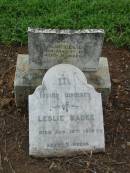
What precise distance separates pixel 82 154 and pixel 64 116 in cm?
45

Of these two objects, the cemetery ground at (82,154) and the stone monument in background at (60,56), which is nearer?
the cemetery ground at (82,154)

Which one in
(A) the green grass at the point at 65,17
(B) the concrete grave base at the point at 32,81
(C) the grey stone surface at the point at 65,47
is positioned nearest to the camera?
(C) the grey stone surface at the point at 65,47

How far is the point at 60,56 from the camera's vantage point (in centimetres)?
559

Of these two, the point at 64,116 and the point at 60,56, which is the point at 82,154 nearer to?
the point at 64,116

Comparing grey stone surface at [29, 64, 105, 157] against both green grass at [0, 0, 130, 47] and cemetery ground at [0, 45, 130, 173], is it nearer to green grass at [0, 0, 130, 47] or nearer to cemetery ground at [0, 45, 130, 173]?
cemetery ground at [0, 45, 130, 173]

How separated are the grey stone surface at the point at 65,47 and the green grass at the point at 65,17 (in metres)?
1.55

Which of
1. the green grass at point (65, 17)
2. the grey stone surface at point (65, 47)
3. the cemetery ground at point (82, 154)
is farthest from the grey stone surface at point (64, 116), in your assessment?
the green grass at point (65, 17)

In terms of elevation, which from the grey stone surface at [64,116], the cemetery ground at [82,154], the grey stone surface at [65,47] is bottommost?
the cemetery ground at [82,154]

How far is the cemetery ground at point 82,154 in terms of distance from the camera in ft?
16.8

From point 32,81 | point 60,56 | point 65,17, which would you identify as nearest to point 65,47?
point 60,56

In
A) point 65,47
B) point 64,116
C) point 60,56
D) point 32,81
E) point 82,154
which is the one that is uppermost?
point 65,47

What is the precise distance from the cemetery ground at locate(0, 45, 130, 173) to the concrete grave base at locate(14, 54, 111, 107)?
21cm

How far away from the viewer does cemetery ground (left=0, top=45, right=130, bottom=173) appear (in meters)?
5.13

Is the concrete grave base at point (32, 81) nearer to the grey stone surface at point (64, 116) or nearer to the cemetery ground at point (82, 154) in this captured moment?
the cemetery ground at point (82, 154)
